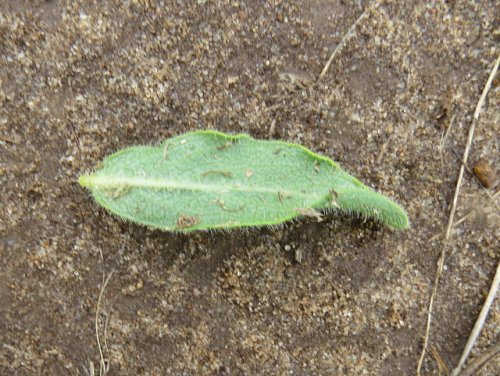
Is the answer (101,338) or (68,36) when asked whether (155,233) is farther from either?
(68,36)

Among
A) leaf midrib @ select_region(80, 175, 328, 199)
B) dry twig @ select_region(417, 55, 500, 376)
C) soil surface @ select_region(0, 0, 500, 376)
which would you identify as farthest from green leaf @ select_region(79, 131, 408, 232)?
dry twig @ select_region(417, 55, 500, 376)

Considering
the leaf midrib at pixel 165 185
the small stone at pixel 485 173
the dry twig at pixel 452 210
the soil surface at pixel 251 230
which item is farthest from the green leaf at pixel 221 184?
the small stone at pixel 485 173

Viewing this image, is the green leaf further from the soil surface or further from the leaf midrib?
the soil surface

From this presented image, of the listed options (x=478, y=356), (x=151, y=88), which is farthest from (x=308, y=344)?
(x=151, y=88)

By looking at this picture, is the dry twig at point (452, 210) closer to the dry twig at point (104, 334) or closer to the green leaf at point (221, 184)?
the green leaf at point (221, 184)

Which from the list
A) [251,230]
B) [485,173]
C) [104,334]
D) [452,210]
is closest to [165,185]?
[251,230]
